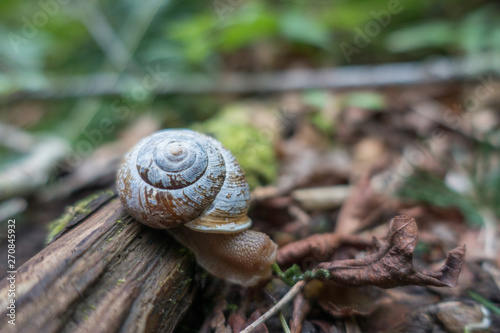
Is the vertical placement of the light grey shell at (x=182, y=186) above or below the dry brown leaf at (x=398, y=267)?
above

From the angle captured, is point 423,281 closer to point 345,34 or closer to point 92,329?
point 92,329

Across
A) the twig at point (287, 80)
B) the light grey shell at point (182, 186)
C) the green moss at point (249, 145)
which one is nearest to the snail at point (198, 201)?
the light grey shell at point (182, 186)

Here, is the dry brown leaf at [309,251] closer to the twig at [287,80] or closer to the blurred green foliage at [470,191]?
the blurred green foliage at [470,191]

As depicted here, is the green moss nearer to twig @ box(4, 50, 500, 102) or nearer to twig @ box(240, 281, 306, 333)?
twig @ box(240, 281, 306, 333)

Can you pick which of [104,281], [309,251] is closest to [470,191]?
[309,251]

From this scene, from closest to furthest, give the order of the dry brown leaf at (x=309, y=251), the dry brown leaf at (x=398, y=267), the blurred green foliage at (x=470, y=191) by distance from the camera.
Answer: the dry brown leaf at (x=398, y=267), the dry brown leaf at (x=309, y=251), the blurred green foliage at (x=470, y=191)

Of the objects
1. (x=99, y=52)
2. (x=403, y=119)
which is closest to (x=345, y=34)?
(x=403, y=119)

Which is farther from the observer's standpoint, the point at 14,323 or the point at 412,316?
the point at 412,316
